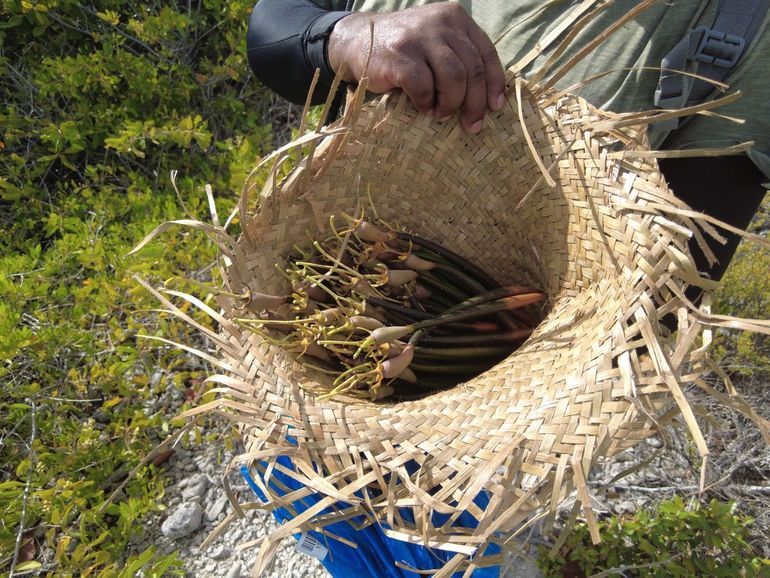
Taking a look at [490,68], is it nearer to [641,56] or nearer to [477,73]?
[477,73]

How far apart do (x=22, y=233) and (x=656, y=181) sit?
235 centimetres

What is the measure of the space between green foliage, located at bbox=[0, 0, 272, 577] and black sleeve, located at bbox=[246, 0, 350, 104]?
514mm

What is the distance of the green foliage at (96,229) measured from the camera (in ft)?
5.09

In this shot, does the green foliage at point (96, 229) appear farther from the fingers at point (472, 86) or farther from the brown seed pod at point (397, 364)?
the fingers at point (472, 86)

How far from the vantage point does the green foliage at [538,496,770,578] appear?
1.25 m

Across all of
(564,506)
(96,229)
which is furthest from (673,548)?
(96,229)

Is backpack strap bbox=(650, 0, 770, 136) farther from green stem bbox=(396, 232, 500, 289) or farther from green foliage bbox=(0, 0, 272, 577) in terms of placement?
green foliage bbox=(0, 0, 272, 577)

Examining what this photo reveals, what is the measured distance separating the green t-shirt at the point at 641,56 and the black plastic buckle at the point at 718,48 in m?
0.04

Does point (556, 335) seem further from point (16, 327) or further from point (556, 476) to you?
point (16, 327)

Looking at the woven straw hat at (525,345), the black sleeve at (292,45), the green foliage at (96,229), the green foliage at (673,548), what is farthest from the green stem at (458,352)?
the green foliage at (96,229)

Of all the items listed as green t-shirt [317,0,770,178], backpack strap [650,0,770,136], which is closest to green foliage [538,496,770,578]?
green t-shirt [317,0,770,178]

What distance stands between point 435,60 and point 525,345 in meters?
0.61

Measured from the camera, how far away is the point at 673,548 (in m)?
1.39

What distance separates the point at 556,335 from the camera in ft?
3.54
